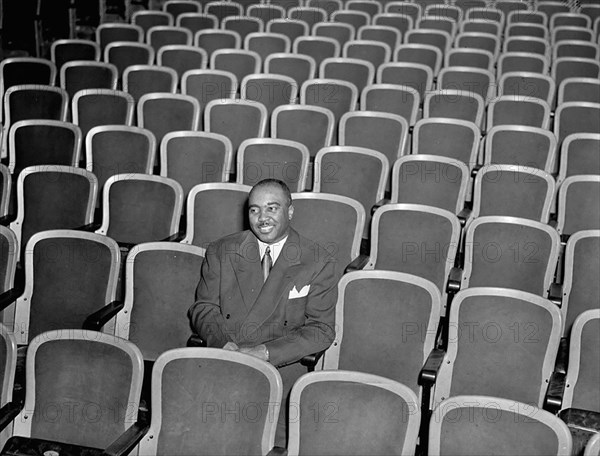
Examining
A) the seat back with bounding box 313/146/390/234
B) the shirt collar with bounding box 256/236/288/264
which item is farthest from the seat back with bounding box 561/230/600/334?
the shirt collar with bounding box 256/236/288/264

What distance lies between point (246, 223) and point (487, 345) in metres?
1.04

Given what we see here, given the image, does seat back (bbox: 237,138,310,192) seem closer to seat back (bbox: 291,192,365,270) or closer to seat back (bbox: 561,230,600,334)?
seat back (bbox: 291,192,365,270)

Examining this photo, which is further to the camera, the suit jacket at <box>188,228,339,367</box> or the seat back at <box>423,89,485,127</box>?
the seat back at <box>423,89,485,127</box>

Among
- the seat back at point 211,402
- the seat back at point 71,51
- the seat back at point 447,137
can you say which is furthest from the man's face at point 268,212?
the seat back at point 71,51

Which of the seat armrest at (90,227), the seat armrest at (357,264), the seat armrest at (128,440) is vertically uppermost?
the seat armrest at (90,227)

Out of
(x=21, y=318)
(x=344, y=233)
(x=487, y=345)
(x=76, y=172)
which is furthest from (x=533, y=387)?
(x=76, y=172)

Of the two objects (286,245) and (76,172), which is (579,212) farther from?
(76,172)

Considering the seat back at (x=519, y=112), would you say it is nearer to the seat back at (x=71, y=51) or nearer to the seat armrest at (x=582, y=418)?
the seat armrest at (x=582, y=418)

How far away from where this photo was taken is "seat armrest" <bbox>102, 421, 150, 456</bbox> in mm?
1636

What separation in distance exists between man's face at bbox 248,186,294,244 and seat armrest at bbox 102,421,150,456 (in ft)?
1.86

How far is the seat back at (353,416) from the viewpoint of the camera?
1645 millimetres

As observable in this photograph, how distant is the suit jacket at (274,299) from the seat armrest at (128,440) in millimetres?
333

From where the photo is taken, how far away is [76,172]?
2.88 m

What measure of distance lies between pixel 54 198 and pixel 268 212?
1.18 metres
